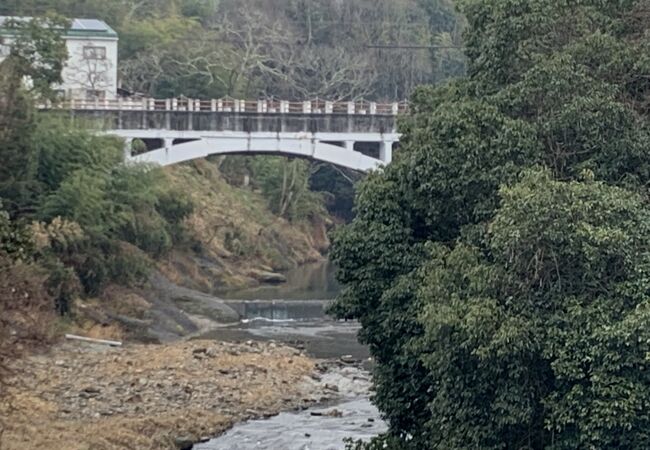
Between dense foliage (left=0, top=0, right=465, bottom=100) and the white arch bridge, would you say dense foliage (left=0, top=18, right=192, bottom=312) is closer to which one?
the white arch bridge

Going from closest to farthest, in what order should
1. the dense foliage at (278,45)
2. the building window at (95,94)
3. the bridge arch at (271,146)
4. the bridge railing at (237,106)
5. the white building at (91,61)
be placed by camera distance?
the bridge railing at (237,106) < the bridge arch at (271,146) < the building window at (95,94) < the white building at (91,61) < the dense foliage at (278,45)

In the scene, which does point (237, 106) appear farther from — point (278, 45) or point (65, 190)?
point (278, 45)

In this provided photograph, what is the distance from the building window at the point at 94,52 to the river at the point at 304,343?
34.6 ft

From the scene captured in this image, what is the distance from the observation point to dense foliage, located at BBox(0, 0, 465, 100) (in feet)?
192

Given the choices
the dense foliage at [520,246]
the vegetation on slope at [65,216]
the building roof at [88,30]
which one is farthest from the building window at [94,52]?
the dense foliage at [520,246]

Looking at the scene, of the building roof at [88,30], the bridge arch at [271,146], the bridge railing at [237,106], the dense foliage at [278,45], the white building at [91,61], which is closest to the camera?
the bridge railing at [237,106]

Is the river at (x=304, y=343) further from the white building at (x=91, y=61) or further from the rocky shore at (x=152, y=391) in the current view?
the white building at (x=91, y=61)

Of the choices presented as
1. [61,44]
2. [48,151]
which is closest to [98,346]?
[48,151]

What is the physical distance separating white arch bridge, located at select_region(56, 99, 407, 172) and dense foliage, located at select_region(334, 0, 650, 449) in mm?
21971

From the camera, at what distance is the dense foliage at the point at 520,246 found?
16.2 m

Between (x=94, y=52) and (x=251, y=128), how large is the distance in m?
9.54

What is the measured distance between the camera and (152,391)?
90.4 feet

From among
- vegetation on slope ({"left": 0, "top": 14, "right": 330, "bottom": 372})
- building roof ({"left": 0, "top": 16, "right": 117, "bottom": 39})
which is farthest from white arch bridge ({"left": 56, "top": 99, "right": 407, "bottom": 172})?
building roof ({"left": 0, "top": 16, "right": 117, "bottom": 39})

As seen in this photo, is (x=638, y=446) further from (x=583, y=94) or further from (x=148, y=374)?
(x=148, y=374)
